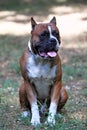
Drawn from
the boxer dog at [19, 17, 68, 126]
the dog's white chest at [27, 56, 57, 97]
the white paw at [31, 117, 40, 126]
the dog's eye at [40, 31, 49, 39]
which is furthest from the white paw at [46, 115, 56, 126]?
the dog's eye at [40, 31, 49, 39]

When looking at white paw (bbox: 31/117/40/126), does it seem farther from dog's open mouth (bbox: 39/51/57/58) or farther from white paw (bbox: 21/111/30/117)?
dog's open mouth (bbox: 39/51/57/58)

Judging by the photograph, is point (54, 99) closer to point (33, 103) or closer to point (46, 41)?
point (33, 103)

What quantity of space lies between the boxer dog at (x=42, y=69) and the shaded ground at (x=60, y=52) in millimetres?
265

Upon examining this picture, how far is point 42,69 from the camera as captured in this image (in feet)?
22.6

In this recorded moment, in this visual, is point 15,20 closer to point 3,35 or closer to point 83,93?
point 3,35

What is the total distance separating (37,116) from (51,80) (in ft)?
1.84

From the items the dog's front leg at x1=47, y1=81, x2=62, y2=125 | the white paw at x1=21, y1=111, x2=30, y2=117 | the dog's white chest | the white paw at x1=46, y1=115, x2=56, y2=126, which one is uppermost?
the dog's white chest

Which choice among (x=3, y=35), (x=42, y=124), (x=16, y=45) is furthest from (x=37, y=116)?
(x=3, y=35)

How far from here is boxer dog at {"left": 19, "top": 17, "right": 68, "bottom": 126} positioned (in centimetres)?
664

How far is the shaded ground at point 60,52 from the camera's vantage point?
23.5 ft

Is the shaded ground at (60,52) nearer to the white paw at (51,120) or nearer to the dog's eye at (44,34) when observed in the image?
the white paw at (51,120)

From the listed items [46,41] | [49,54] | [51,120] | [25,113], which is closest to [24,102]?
[25,113]

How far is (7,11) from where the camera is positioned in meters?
19.2

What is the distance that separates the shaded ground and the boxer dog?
0.26 m
